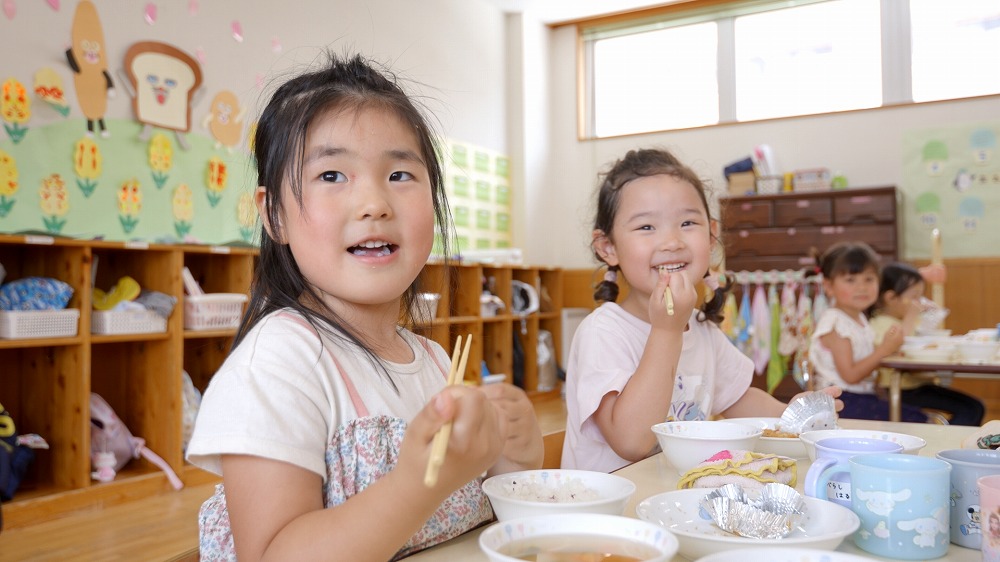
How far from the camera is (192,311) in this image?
3422mm

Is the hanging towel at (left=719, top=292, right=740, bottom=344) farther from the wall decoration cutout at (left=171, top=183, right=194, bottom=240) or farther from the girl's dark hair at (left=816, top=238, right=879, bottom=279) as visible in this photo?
the wall decoration cutout at (left=171, top=183, right=194, bottom=240)

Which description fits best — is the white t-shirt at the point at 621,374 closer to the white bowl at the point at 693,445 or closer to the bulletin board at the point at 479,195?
the white bowl at the point at 693,445

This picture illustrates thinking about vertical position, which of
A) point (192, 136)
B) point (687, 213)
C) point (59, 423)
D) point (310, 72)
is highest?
point (192, 136)

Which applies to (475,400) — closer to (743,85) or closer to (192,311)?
(192,311)

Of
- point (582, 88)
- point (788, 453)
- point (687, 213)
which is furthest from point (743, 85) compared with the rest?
point (788, 453)

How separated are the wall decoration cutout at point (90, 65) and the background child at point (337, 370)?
3102 mm

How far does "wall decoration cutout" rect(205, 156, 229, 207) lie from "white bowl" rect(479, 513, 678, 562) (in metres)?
3.97

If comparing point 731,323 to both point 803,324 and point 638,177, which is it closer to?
point 803,324

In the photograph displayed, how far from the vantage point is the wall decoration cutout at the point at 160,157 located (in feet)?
12.7

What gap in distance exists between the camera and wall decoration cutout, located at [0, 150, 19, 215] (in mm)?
3229

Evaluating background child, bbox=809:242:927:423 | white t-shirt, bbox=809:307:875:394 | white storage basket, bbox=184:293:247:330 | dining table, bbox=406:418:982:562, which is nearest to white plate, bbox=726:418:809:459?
dining table, bbox=406:418:982:562

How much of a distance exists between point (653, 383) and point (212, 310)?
9.07ft

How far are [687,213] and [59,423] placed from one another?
2.70m

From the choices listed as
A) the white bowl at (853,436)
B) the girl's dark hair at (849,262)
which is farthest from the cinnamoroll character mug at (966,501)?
the girl's dark hair at (849,262)
